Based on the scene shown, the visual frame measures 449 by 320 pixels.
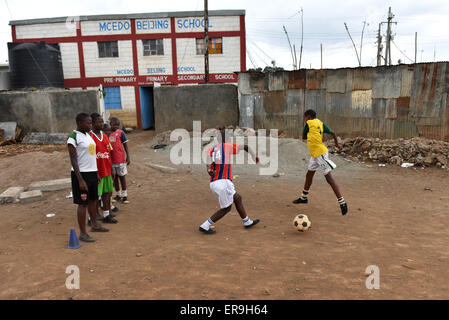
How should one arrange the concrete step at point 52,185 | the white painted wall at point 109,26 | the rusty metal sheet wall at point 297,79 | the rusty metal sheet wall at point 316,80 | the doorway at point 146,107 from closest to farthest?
the concrete step at point 52,185 < the rusty metal sheet wall at point 316,80 < the rusty metal sheet wall at point 297,79 < the white painted wall at point 109,26 < the doorway at point 146,107

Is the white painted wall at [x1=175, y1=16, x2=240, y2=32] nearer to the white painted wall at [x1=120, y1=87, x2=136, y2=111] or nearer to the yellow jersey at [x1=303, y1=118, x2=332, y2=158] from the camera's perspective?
the white painted wall at [x1=120, y1=87, x2=136, y2=111]

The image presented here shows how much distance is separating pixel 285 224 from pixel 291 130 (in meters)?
9.35

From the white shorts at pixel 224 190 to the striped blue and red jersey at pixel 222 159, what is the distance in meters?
0.07

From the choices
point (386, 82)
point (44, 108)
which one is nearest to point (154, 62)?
point (44, 108)

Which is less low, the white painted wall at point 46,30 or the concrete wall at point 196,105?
the white painted wall at point 46,30

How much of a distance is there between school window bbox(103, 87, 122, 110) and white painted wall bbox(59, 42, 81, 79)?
7.22 feet

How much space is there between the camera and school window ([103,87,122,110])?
21.8 m

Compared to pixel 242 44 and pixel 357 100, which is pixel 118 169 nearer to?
pixel 357 100

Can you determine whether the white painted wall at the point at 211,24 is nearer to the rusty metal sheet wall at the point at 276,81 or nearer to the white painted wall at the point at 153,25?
the white painted wall at the point at 153,25

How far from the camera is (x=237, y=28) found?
20.7 meters

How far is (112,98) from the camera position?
21922 millimetres

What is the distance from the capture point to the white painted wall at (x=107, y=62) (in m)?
21.3

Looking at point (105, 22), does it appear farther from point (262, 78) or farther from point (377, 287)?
point (377, 287)

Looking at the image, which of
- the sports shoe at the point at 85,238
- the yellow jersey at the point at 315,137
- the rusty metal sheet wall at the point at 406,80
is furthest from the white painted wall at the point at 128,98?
the sports shoe at the point at 85,238
